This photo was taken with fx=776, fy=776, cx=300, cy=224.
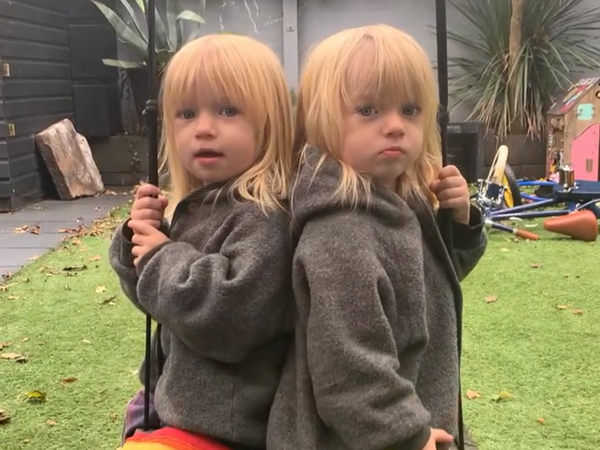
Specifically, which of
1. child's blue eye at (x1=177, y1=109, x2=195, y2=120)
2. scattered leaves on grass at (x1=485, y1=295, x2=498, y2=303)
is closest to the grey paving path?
scattered leaves on grass at (x1=485, y1=295, x2=498, y2=303)

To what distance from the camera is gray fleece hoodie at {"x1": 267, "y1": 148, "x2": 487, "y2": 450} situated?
1.00 m

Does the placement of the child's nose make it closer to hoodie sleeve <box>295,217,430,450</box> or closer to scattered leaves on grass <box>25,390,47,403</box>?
hoodie sleeve <box>295,217,430,450</box>

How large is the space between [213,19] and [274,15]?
0.54 m

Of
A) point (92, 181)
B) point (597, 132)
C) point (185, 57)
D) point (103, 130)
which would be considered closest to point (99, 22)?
point (103, 130)

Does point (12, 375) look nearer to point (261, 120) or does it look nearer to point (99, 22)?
point (261, 120)

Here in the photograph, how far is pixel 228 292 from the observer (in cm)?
107

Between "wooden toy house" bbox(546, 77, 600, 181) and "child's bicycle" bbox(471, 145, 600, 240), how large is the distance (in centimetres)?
104

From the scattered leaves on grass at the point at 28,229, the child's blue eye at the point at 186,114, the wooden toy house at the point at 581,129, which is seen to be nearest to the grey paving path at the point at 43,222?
the scattered leaves on grass at the point at 28,229

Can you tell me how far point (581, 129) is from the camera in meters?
5.83

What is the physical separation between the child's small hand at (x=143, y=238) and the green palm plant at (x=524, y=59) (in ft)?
18.2

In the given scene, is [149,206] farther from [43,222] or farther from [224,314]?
[43,222]

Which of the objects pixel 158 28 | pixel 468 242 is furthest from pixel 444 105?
pixel 158 28

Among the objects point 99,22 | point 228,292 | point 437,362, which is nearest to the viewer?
point 228,292

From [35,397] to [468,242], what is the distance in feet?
5.32
